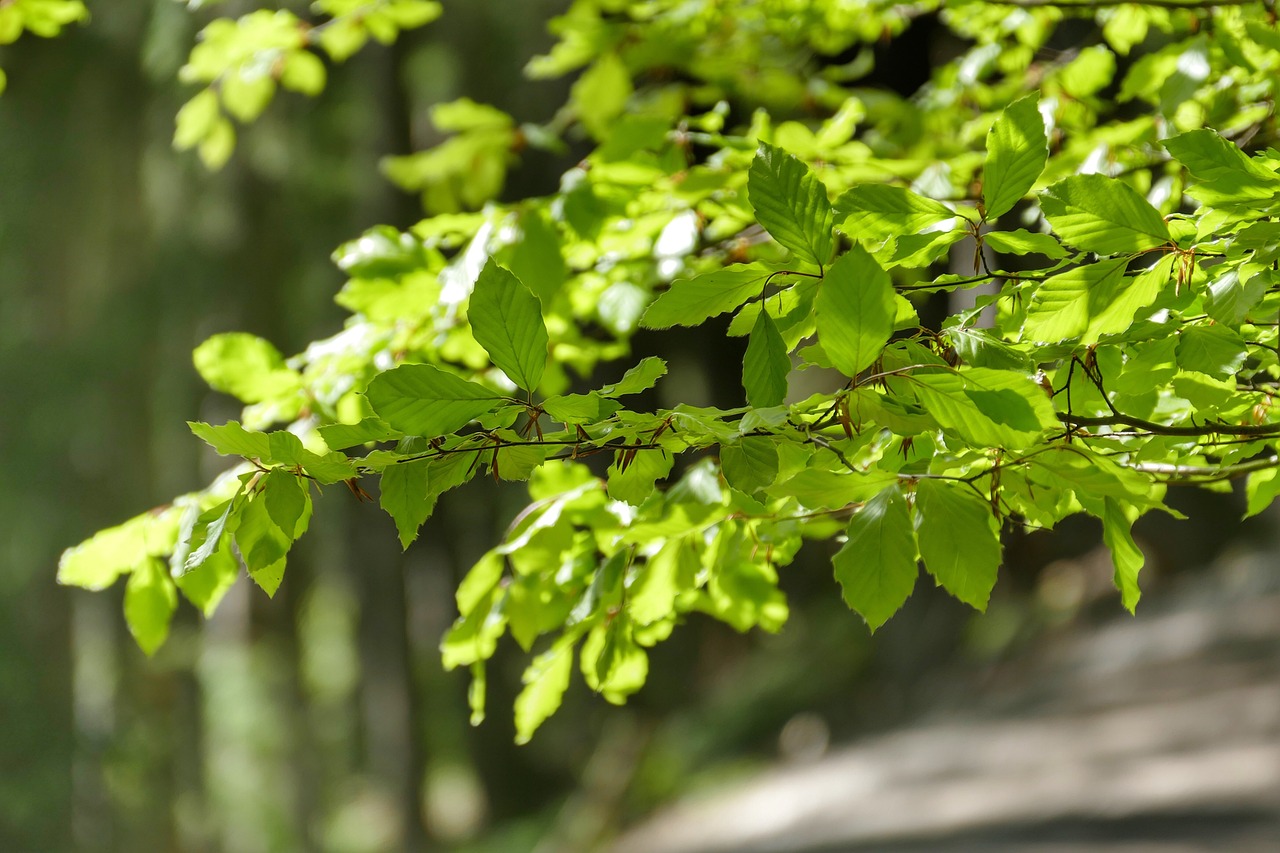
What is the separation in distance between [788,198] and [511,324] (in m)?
0.21

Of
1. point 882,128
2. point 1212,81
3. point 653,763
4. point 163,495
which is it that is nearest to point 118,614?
point 163,495

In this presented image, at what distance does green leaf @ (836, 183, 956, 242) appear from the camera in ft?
2.49

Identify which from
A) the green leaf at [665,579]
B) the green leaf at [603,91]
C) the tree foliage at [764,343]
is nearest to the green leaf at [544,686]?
the tree foliage at [764,343]

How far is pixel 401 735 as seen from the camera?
6.16 metres

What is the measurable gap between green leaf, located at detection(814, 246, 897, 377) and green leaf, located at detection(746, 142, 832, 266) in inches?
2.9

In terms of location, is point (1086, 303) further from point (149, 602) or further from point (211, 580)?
point (149, 602)

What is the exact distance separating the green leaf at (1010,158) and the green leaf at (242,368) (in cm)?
81

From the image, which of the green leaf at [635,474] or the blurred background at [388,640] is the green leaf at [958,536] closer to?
the green leaf at [635,474]

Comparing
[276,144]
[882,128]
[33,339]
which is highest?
[882,128]

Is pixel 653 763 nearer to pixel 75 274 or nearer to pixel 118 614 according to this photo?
pixel 118 614

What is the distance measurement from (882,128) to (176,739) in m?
8.64

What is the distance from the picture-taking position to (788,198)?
657mm

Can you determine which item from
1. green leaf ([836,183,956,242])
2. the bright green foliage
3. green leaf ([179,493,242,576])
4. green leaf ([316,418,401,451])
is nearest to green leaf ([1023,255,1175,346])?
green leaf ([836,183,956,242])

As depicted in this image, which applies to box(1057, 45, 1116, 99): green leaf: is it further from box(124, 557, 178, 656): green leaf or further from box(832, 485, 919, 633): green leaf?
box(124, 557, 178, 656): green leaf
